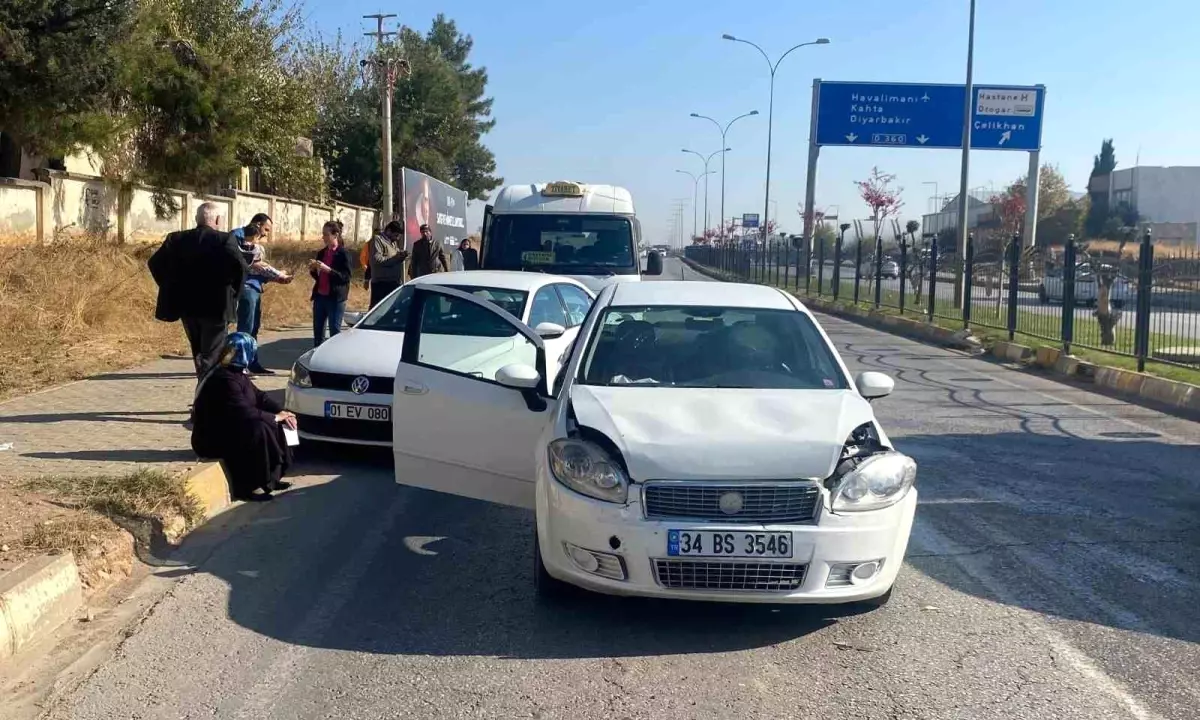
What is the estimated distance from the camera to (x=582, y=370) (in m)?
5.97

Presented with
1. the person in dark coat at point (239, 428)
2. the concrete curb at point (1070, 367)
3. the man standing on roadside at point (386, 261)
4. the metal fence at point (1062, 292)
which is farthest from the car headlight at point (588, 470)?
the metal fence at point (1062, 292)

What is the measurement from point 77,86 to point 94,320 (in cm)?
405

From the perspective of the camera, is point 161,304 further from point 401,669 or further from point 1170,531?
Result: point 1170,531

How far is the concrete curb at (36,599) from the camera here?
15.7 feet

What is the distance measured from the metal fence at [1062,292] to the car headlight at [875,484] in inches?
412

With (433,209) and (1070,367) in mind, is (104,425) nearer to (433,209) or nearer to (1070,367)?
(1070,367)

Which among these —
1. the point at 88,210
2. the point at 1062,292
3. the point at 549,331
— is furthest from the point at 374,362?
the point at 88,210

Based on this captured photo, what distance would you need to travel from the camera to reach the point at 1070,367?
53.6ft

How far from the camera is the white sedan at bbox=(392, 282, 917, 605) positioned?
15.9ft

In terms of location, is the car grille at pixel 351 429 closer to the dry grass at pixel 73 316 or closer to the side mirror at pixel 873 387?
the side mirror at pixel 873 387

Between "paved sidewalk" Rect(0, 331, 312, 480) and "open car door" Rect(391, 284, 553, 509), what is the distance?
2.20 meters

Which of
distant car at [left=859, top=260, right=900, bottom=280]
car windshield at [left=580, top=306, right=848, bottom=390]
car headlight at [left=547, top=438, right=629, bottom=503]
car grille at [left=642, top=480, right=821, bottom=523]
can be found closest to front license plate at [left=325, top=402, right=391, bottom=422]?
car windshield at [left=580, top=306, right=848, bottom=390]

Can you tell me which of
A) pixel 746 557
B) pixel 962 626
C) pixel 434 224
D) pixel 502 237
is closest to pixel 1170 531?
pixel 962 626

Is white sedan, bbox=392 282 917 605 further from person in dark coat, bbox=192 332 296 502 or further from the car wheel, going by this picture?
person in dark coat, bbox=192 332 296 502
